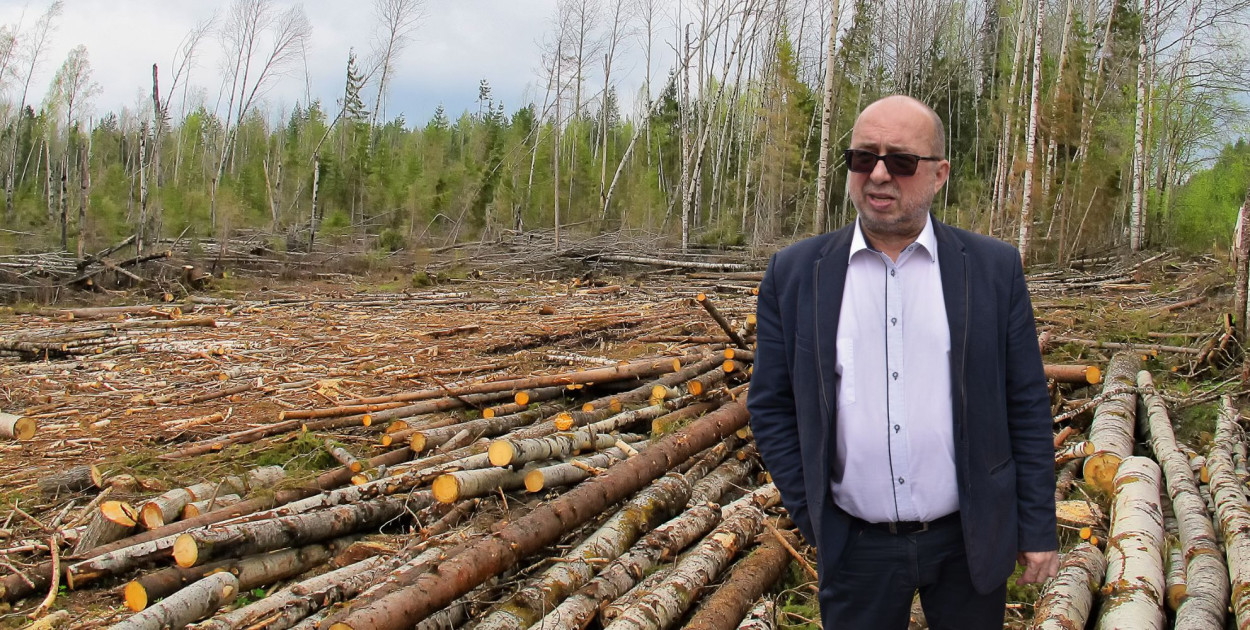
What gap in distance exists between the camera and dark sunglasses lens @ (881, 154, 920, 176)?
1877mm

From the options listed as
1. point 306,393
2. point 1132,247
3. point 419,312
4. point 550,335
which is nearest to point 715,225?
point 1132,247

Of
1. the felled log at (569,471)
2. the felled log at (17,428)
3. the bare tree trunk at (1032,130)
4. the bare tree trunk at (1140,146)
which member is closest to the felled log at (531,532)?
the felled log at (569,471)

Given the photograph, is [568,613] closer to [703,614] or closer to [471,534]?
[703,614]

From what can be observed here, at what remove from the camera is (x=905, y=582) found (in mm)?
1941

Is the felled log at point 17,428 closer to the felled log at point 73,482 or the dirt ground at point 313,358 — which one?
the dirt ground at point 313,358

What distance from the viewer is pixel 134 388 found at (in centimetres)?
761

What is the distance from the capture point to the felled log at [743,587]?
3172 mm

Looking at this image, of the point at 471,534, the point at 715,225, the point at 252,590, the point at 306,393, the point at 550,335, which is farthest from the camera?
the point at 715,225

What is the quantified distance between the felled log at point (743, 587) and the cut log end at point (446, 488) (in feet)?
5.00

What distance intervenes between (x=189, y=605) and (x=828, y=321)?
306 cm

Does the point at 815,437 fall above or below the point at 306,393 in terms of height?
above

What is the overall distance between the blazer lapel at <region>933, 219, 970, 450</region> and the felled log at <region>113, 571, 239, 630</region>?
126 inches

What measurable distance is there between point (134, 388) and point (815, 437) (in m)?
7.75

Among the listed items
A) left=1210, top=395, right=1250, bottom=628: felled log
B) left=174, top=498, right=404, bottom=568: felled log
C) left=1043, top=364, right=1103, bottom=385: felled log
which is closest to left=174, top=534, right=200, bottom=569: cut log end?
left=174, top=498, right=404, bottom=568: felled log
